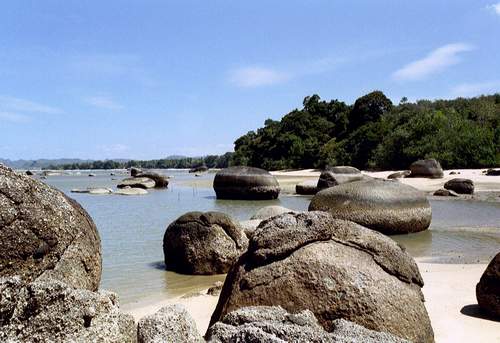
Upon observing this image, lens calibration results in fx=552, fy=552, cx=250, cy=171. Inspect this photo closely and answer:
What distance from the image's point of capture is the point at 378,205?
1340 centimetres

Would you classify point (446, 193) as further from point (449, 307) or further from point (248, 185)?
point (449, 307)

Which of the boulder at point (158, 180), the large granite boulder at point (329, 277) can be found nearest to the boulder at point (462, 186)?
the boulder at point (158, 180)

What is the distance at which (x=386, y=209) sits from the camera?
531 inches

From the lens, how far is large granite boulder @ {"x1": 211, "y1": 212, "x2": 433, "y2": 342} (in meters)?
4.72

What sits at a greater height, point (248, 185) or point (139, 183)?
point (248, 185)

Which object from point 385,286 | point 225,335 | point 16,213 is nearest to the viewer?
point 225,335

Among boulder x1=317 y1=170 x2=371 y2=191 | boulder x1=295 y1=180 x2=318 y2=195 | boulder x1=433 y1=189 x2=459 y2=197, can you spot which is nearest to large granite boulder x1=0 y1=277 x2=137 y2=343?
boulder x1=317 y1=170 x2=371 y2=191

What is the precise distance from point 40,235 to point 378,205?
33.1 feet

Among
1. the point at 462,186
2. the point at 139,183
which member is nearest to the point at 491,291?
the point at 462,186

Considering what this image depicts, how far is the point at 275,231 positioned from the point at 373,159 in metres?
46.7

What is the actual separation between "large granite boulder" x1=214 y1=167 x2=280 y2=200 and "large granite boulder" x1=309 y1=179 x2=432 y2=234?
11.4 metres

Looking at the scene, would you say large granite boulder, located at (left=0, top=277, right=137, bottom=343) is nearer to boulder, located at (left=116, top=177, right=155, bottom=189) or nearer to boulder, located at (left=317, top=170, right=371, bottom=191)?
boulder, located at (left=317, top=170, right=371, bottom=191)

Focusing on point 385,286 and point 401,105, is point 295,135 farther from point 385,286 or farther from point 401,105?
point 385,286

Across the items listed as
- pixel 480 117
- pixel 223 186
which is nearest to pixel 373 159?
pixel 480 117
